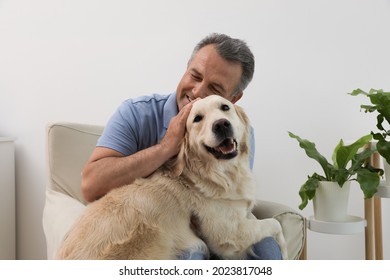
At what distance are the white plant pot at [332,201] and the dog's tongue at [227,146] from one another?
733mm

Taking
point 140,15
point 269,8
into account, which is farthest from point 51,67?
point 269,8

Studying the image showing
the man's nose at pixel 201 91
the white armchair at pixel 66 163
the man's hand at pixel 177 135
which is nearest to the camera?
the man's hand at pixel 177 135

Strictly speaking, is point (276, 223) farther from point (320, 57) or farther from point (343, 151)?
point (320, 57)

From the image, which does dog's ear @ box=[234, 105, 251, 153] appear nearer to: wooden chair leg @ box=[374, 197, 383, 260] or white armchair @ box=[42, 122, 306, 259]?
white armchair @ box=[42, 122, 306, 259]

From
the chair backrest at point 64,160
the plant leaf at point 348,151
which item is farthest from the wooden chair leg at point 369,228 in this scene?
the chair backrest at point 64,160

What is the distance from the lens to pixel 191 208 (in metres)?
1.22

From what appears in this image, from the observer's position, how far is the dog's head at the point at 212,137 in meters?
1.16

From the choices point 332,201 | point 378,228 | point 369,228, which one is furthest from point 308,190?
point 378,228

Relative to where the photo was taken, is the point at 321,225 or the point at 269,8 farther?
the point at 269,8

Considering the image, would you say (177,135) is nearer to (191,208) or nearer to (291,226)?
(191,208)

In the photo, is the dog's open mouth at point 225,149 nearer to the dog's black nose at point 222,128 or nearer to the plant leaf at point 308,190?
the dog's black nose at point 222,128

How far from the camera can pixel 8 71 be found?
2.05m

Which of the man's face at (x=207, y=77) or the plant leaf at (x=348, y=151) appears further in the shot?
the plant leaf at (x=348, y=151)
